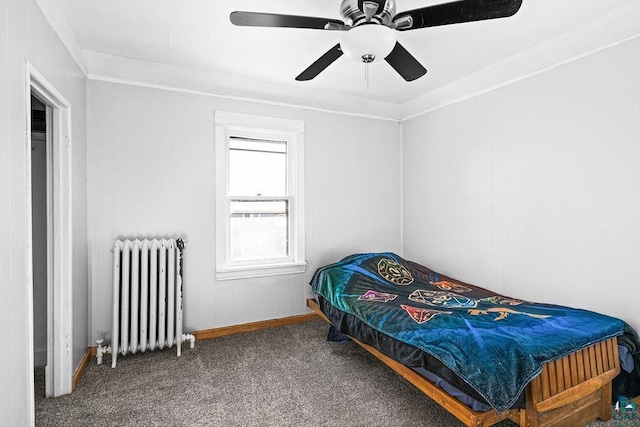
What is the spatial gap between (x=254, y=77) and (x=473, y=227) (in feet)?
8.42

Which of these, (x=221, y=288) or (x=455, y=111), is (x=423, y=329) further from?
(x=455, y=111)

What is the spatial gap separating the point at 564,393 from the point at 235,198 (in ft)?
9.61

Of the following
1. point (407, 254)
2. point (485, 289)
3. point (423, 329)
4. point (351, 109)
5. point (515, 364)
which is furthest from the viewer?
point (407, 254)

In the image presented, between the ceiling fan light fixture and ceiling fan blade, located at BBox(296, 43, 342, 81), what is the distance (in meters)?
0.21

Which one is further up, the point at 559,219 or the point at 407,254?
the point at 559,219

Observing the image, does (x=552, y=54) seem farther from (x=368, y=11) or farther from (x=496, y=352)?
(x=496, y=352)

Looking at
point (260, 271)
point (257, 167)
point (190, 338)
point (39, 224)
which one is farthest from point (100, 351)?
point (257, 167)

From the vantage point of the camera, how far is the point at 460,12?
1620 millimetres

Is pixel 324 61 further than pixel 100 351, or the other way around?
pixel 100 351

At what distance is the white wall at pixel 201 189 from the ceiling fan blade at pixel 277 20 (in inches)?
69.2

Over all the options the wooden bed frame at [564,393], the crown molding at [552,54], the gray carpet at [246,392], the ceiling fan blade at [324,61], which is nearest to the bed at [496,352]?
the wooden bed frame at [564,393]

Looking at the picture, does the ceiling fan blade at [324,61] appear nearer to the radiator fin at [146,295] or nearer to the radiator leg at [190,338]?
the radiator fin at [146,295]

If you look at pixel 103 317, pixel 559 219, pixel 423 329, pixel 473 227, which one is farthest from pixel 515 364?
pixel 103 317

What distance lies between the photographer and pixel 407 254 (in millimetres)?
4219
